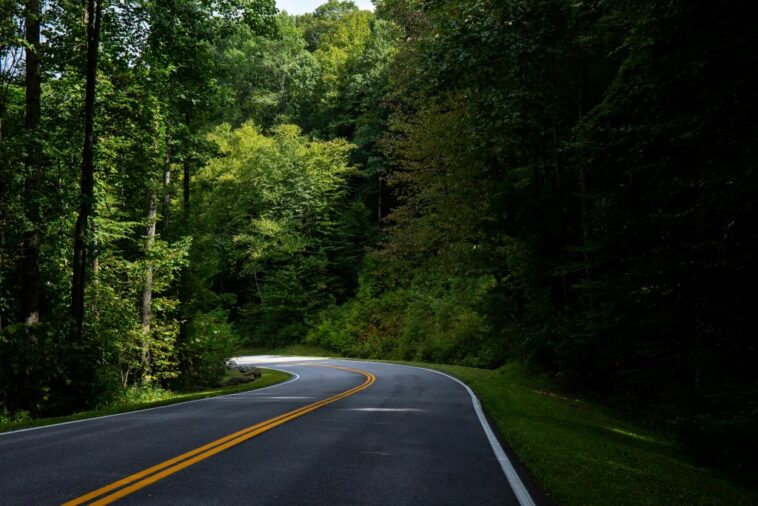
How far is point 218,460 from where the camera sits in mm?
6480

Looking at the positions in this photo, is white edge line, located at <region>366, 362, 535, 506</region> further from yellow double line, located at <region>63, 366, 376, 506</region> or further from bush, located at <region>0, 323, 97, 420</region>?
bush, located at <region>0, 323, 97, 420</region>

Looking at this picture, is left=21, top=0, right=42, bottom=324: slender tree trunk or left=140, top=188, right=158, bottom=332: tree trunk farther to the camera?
left=140, top=188, right=158, bottom=332: tree trunk

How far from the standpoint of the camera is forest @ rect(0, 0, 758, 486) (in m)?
10.6

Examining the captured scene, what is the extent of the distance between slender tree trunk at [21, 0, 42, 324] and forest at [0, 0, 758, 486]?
2.2 inches

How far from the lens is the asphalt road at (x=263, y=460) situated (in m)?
5.12

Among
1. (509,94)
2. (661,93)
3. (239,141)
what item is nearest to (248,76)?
(239,141)

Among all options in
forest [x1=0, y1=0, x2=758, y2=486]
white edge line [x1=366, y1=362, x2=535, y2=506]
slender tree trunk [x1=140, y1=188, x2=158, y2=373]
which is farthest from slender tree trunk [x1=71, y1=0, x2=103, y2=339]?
white edge line [x1=366, y1=362, x2=535, y2=506]

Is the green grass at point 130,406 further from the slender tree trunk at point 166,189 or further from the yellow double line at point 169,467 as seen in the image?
the slender tree trunk at point 166,189

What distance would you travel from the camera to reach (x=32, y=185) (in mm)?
14430

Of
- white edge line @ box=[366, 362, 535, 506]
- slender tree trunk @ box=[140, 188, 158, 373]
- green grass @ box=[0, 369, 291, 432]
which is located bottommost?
green grass @ box=[0, 369, 291, 432]

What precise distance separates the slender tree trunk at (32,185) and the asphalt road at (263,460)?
5.06 meters

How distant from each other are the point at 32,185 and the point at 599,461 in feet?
47.6

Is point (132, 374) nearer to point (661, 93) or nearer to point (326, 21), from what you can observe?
point (661, 93)

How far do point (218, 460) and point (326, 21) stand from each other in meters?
85.9
